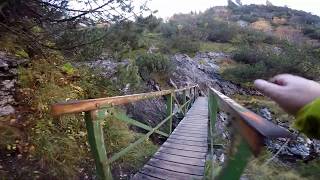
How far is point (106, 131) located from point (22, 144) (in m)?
1.40

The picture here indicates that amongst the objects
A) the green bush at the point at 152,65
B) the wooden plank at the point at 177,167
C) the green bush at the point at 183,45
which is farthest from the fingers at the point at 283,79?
the green bush at the point at 183,45

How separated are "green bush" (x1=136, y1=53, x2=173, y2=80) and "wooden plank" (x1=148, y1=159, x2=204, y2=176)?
7907 mm

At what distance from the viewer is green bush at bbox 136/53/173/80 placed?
1246 cm

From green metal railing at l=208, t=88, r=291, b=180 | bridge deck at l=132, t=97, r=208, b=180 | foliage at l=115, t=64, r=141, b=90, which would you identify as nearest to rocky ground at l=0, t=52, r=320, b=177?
green metal railing at l=208, t=88, r=291, b=180

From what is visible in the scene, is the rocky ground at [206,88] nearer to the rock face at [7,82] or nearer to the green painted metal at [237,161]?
the green painted metal at [237,161]

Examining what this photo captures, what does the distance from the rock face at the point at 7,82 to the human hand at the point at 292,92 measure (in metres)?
3.92

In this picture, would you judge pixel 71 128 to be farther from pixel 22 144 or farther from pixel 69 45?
pixel 69 45

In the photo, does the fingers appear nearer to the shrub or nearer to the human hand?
the human hand

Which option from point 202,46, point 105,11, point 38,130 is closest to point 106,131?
point 38,130

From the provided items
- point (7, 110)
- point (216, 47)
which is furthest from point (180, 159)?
point (216, 47)

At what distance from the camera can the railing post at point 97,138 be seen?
8.59ft

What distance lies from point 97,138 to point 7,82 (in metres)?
2.59

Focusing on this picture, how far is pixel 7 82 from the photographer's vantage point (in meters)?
4.59

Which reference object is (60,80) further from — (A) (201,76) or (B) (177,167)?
(A) (201,76)
